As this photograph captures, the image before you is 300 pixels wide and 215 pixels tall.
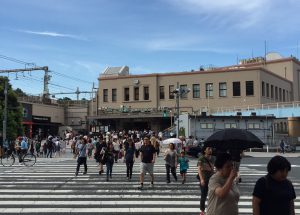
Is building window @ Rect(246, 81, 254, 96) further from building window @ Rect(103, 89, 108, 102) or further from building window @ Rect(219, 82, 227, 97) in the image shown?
building window @ Rect(103, 89, 108, 102)

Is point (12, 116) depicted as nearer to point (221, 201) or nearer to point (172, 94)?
point (172, 94)

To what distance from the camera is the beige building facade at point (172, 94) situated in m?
62.6

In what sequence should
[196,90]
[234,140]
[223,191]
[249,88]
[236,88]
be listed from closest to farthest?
[223,191]
[234,140]
[249,88]
[236,88]
[196,90]

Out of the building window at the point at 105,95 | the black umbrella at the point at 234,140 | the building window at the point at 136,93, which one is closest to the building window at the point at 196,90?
the building window at the point at 136,93

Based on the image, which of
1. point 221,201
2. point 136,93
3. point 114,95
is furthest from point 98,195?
point 114,95

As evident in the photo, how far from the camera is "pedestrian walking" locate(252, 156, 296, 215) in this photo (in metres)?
4.47

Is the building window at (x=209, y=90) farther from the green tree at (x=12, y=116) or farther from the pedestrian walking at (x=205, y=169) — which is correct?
the pedestrian walking at (x=205, y=169)

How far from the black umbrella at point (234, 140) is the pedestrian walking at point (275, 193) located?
3147mm

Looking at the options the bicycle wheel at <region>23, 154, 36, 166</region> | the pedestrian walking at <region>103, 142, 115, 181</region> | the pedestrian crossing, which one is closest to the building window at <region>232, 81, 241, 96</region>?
the bicycle wheel at <region>23, 154, 36, 166</region>

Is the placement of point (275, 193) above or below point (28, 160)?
above

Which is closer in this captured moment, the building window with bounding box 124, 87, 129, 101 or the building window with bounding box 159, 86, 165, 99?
the building window with bounding box 159, 86, 165, 99

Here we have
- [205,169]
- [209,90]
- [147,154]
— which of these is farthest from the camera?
[209,90]

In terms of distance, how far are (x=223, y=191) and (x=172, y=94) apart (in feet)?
195

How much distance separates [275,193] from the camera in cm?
447
